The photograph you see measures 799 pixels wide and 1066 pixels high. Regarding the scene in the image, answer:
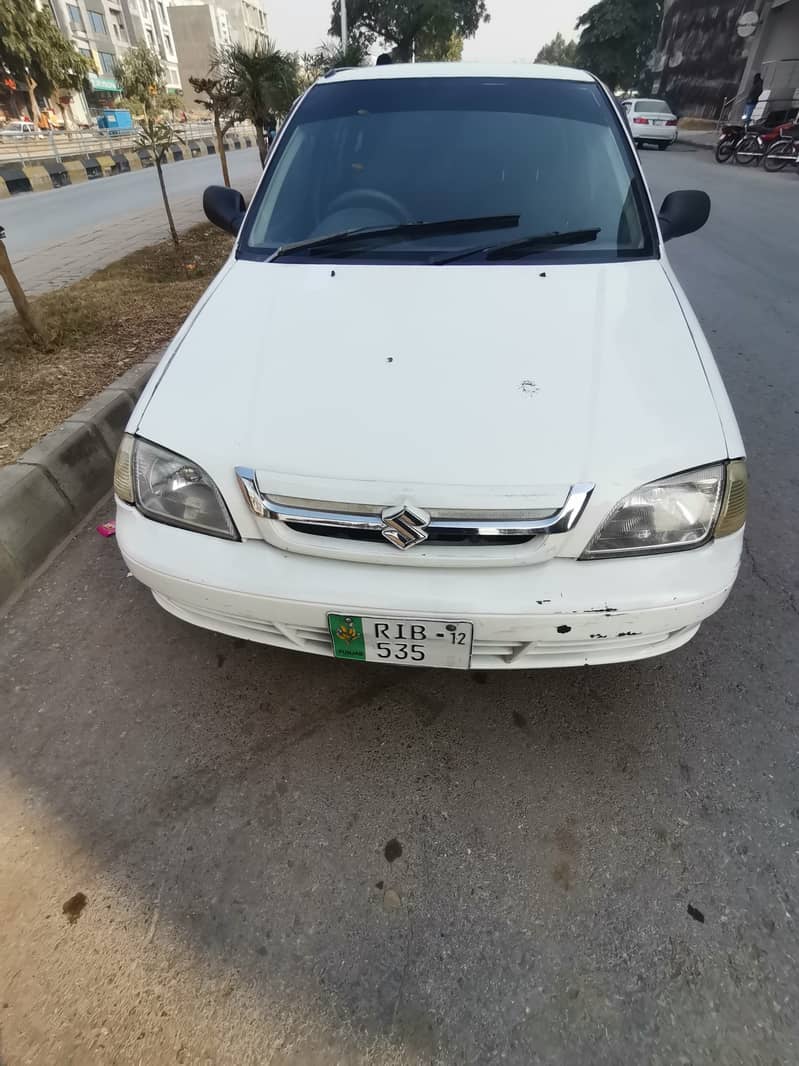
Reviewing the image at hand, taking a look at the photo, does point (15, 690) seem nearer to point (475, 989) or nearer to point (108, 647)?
point (108, 647)

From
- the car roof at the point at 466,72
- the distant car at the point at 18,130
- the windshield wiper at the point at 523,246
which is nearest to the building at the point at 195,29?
the distant car at the point at 18,130

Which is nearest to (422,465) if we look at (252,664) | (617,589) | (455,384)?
(455,384)

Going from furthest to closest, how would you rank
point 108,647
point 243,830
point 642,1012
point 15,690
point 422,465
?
point 108,647 → point 15,690 → point 243,830 → point 422,465 → point 642,1012

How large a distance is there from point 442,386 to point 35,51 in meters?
48.2

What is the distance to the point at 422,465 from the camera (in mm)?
1506

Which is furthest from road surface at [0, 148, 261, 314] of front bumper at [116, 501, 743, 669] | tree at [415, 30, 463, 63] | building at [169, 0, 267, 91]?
building at [169, 0, 267, 91]

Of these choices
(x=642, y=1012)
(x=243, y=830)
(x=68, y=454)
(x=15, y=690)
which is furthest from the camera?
(x=68, y=454)

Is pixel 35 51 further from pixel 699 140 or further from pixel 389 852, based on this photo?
pixel 389 852

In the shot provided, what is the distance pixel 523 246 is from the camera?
2176 mm

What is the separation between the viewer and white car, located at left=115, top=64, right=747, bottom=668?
4.93 ft

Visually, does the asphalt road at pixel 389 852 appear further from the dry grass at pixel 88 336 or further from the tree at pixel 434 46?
the tree at pixel 434 46

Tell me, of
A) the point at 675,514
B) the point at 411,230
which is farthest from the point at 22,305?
the point at 675,514

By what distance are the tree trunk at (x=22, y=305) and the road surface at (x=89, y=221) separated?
152 centimetres

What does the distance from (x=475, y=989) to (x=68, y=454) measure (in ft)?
8.83
